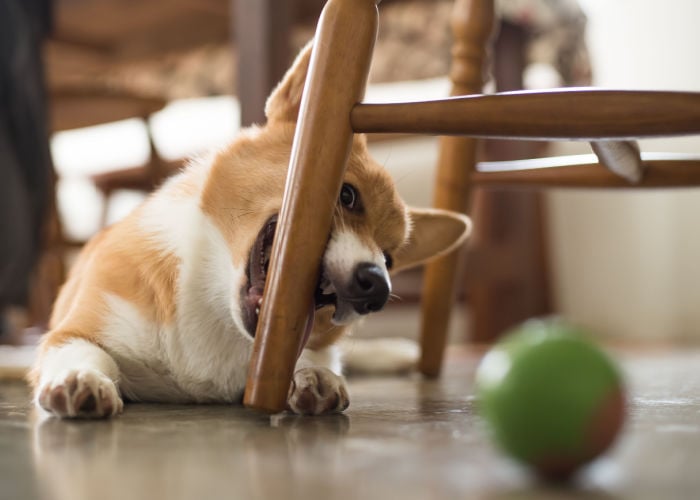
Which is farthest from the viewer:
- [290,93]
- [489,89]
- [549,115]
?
[489,89]

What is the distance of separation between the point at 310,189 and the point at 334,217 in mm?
142

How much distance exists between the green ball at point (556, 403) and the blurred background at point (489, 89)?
195 centimetres

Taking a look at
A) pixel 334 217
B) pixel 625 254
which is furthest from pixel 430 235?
pixel 625 254

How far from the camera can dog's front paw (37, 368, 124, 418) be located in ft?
3.43

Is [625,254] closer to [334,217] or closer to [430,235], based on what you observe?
[430,235]

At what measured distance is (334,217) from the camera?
122cm

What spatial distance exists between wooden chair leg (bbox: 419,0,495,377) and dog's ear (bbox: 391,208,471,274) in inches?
8.6

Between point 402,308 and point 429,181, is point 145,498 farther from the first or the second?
point 402,308

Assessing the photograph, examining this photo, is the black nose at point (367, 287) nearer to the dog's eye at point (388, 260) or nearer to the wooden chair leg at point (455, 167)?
the dog's eye at point (388, 260)

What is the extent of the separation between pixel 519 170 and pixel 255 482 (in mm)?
1195

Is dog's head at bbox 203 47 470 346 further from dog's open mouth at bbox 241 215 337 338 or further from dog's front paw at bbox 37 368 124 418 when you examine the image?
dog's front paw at bbox 37 368 124 418

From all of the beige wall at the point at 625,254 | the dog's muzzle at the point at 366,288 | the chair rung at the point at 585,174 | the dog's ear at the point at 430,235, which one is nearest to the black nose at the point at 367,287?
the dog's muzzle at the point at 366,288

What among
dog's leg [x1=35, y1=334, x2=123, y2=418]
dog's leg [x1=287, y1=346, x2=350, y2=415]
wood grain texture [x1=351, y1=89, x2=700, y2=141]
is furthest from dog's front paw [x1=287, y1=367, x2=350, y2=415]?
wood grain texture [x1=351, y1=89, x2=700, y2=141]

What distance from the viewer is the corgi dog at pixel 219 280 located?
1.18 meters
